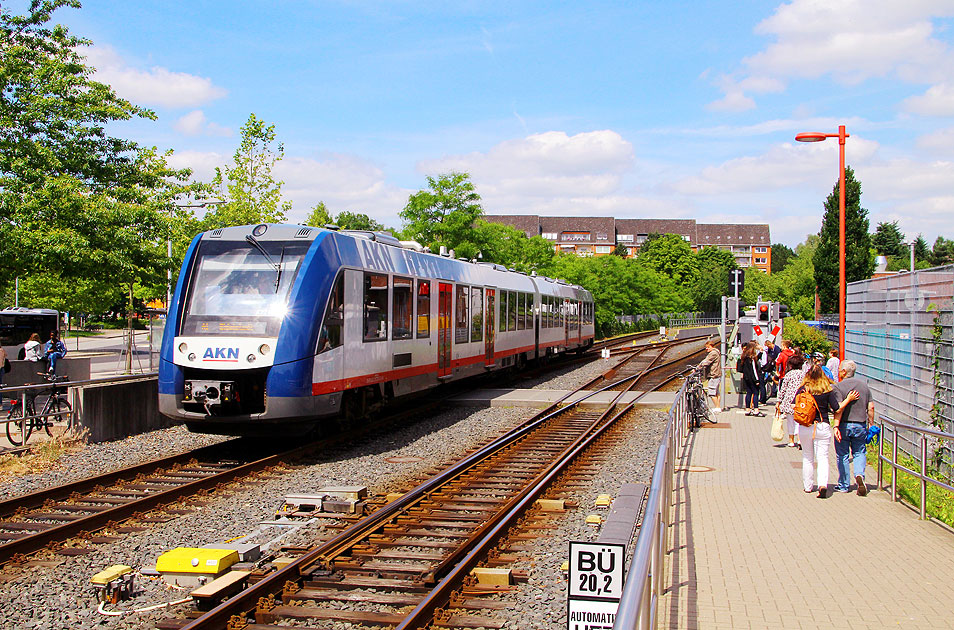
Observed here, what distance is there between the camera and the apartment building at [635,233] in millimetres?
144500

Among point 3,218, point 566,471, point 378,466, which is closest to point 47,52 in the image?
point 3,218

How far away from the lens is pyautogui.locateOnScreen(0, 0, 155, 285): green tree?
20391mm

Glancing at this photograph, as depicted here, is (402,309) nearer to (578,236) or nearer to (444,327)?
(444,327)

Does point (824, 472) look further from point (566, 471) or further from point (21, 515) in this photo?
point (21, 515)

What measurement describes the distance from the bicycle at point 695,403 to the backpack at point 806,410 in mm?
5532

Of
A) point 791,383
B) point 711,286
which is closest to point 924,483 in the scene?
point 791,383

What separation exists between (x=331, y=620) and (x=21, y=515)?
185 inches

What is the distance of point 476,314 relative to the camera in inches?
811

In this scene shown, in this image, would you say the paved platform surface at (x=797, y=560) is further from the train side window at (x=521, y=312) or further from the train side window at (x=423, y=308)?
the train side window at (x=521, y=312)

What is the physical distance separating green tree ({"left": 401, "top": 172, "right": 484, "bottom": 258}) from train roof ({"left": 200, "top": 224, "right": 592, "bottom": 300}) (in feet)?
74.8

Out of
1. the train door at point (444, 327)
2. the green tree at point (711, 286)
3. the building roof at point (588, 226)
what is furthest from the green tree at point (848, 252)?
the building roof at point (588, 226)

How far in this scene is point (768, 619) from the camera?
5.57 m

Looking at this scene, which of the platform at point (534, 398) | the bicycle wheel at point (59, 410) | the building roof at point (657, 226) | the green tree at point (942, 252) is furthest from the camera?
the building roof at point (657, 226)

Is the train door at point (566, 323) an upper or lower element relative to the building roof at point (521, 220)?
lower
